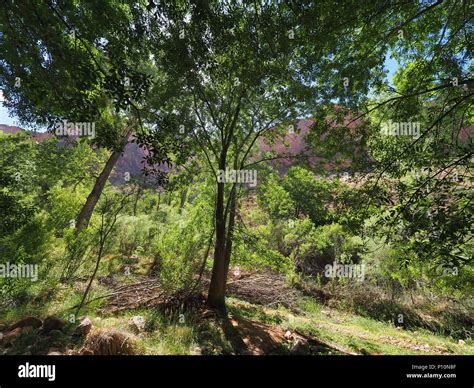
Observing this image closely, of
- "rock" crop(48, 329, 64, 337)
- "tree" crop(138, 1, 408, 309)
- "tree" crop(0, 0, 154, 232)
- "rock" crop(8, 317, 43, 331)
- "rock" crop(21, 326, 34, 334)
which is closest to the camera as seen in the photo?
"tree" crop(0, 0, 154, 232)

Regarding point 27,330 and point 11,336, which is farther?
point 27,330

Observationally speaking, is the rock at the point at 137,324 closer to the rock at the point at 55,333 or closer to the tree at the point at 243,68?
the rock at the point at 55,333

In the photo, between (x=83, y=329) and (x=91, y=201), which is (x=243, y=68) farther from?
(x=91, y=201)

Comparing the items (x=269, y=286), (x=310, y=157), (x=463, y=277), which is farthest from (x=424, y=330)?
(x=310, y=157)

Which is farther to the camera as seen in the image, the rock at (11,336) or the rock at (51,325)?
the rock at (51,325)

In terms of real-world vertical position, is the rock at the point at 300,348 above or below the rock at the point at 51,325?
below

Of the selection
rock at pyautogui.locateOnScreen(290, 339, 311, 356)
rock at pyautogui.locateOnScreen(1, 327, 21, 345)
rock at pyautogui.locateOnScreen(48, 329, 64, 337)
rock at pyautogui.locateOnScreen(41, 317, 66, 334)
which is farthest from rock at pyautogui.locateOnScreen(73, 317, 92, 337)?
rock at pyautogui.locateOnScreen(290, 339, 311, 356)

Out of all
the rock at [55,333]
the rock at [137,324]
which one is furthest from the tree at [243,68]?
the rock at [55,333]

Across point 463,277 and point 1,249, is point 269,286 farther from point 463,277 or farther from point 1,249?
point 1,249

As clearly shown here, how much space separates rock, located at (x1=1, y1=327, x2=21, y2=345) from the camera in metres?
4.61

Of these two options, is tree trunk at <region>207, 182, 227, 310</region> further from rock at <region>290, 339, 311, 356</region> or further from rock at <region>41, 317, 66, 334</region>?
rock at <region>41, 317, 66, 334</region>

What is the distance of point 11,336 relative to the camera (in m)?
4.77

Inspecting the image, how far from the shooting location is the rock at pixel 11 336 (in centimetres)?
461

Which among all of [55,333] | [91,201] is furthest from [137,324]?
[91,201]
